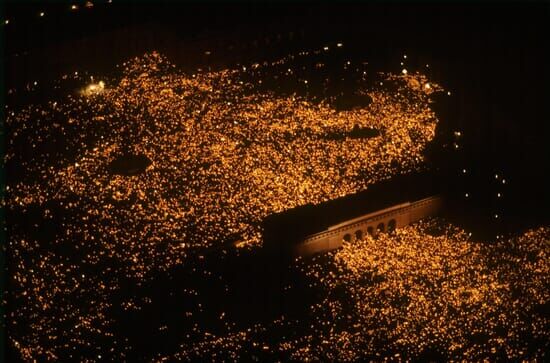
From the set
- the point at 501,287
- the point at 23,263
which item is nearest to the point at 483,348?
the point at 501,287

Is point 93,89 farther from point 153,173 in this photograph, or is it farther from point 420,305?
point 420,305

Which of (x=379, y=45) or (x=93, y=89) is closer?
(x=93, y=89)

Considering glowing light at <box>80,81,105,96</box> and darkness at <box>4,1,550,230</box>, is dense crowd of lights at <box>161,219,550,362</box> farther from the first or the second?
glowing light at <box>80,81,105,96</box>

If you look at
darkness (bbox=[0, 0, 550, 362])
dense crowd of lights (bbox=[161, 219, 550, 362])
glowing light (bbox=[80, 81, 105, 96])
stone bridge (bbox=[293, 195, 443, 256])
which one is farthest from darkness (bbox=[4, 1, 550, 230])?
dense crowd of lights (bbox=[161, 219, 550, 362])

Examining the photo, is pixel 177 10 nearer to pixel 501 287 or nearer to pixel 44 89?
pixel 44 89

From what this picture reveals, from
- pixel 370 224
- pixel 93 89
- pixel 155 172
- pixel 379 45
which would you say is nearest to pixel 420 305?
pixel 370 224

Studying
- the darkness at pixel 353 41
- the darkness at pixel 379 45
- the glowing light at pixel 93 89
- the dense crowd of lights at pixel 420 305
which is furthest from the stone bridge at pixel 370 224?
the glowing light at pixel 93 89

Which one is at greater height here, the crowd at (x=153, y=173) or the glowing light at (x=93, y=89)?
the glowing light at (x=93, y=89)

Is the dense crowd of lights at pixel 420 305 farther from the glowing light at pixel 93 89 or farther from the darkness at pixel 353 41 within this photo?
the glowing light at pixel 93 89
